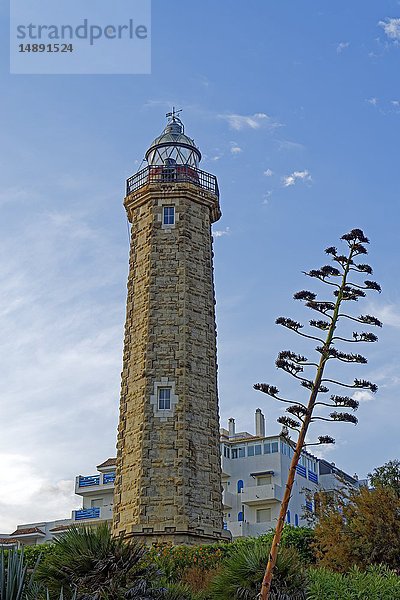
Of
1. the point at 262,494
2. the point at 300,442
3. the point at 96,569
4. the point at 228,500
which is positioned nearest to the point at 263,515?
the point at 262,494

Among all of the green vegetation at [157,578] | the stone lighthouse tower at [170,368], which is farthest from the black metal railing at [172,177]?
the green vegetation at [157,578]

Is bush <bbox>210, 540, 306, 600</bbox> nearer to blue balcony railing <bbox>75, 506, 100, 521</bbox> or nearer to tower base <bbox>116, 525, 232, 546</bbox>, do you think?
tower base <bbox>116, 525, 232, 546</bbox>

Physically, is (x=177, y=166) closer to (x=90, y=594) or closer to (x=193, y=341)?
(x=193, y=341)

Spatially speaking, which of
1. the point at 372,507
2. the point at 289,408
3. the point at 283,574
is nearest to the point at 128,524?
the point at 372,507

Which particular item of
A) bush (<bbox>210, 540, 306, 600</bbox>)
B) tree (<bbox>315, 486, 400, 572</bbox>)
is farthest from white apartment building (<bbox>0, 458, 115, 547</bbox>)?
bush (<bbox>210, 540, 306, 600</bbox>)

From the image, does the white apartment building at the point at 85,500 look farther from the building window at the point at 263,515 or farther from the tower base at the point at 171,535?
the tower base at the point at 171,535

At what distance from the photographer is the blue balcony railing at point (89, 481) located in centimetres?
4991

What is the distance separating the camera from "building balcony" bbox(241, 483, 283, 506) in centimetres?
4409

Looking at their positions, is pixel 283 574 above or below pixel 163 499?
below

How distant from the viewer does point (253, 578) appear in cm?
1467

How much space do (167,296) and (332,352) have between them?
1509 cm

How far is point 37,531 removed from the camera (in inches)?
1962

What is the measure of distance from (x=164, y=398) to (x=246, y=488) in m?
21.5

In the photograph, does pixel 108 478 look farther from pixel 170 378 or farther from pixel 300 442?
pixel 300 442
